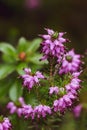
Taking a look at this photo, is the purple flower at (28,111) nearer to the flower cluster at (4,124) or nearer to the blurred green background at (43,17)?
the flower cluster at (4,124)

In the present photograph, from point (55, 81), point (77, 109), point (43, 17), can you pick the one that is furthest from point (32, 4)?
point (55, 81)

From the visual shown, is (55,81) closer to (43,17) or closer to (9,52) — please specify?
(9,52)

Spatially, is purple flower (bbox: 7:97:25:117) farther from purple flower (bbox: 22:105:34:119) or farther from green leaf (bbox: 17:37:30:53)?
green leaf (bbox: 17:37:30:53)

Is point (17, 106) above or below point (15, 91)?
below

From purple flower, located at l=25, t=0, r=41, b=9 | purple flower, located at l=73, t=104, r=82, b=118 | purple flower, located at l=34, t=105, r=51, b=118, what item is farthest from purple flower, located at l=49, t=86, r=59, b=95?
purple flower, located at l=25, t=0, r=41, b=9

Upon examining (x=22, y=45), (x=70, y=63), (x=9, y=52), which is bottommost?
(x=70, y=63)

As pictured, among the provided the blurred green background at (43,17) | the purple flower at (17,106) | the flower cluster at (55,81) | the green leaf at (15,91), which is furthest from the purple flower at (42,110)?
the blurred green background at (43,17)
